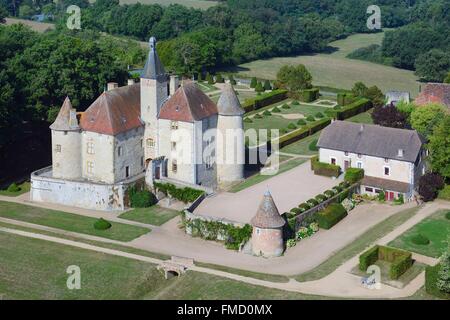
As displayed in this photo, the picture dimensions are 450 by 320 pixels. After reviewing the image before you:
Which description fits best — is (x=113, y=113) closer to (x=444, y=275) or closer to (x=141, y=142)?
(x=141, y=142)

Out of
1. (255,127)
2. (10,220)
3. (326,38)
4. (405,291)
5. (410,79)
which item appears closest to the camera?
(405,291)

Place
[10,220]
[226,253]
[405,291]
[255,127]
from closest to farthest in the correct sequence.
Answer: [405,291] < [226,253] < [10,220] < [255,127]

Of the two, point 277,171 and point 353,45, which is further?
point 353,45

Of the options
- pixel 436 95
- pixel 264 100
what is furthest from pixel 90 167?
pixel 436 95

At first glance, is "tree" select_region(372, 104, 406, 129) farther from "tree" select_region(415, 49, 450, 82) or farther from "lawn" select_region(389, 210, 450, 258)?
"tree" select_region(415, 49, 450, 82)

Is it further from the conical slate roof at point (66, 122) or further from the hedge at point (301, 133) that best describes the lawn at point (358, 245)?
the conical slate roof at point (66, 122)
